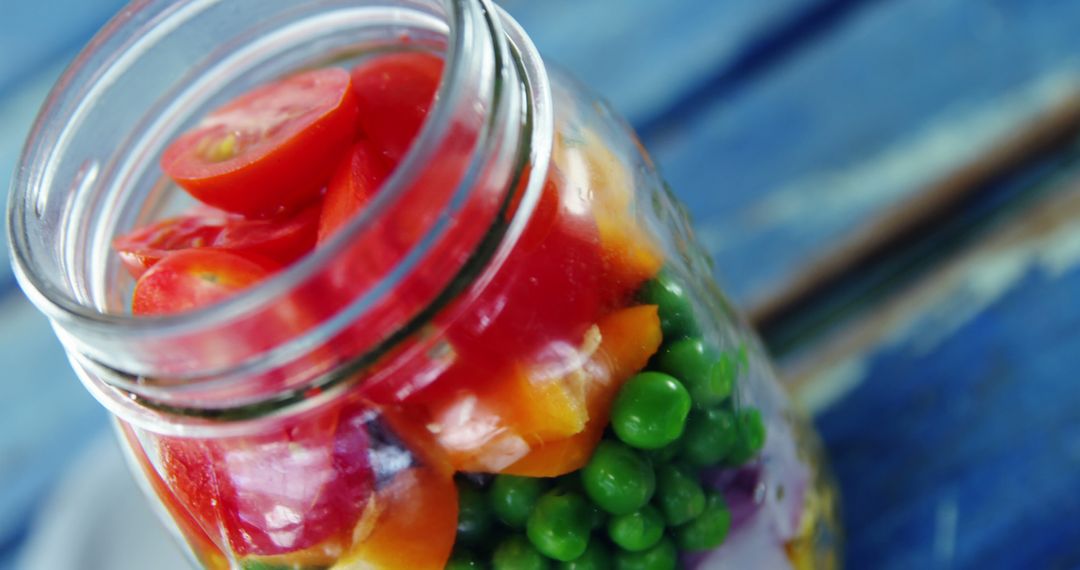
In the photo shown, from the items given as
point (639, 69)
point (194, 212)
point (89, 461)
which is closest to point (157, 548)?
point (89, 461)

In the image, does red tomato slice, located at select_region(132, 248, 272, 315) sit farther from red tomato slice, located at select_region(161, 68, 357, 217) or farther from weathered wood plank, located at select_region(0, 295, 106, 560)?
weathered wood plank, located at select_region(0, 295, 106, 560)

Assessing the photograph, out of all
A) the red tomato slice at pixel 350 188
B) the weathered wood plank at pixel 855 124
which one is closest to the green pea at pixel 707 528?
the red tomato slice at pixel 350 188

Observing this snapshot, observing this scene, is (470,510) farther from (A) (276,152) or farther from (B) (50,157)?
(B) (50,157)

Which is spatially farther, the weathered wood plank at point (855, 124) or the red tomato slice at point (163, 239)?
the weathered wood plank at point (855, 124)

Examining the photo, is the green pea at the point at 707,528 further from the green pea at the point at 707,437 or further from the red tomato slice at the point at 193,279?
the red tomato slice at the point at 193,279

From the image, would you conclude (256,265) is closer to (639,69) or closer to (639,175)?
(639,175)

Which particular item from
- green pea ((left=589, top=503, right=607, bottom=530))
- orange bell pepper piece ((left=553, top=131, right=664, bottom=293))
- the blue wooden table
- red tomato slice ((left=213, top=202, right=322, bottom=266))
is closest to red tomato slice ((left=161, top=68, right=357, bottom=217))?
red tomato slice ((left=213, top=202, right=322, bottom=266))
